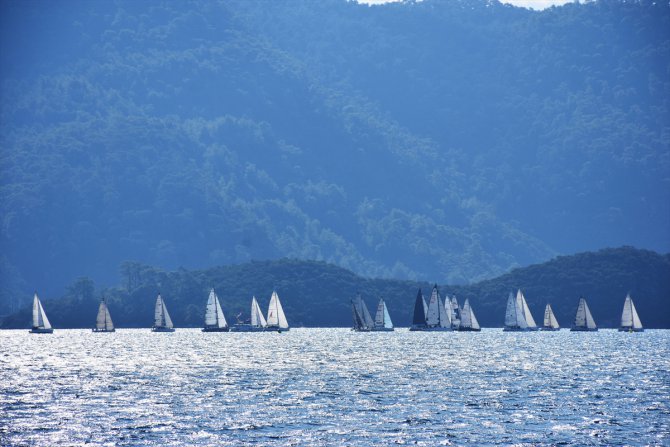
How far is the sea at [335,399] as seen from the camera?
64.8 m

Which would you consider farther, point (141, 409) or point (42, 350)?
point (42, 350)

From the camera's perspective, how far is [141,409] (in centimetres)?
7731

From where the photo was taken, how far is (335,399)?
8400 centimetres

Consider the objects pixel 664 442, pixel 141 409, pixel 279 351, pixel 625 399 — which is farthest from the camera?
pixel 279 351

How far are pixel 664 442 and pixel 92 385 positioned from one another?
50.9 m

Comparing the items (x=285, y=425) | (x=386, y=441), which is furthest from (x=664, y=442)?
(x=285, y=425)

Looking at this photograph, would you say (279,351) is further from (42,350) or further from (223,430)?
(223,430)

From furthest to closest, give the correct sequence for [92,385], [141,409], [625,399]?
[92,385] < [625,399] < [141,409]

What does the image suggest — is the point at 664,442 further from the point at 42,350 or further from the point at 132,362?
the point at 42,350

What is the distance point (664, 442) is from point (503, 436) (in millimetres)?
8564


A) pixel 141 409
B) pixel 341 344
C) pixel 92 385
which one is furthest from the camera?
pixel 341 344

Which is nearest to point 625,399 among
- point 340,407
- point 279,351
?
point 340,407

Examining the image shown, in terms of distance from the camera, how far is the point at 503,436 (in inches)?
2530

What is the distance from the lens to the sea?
64.8 m
